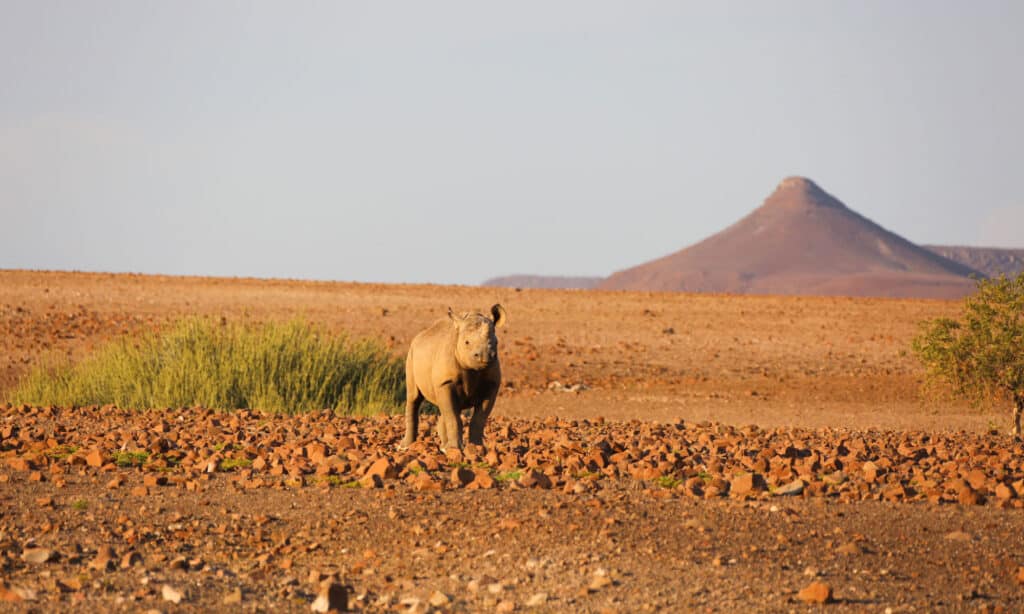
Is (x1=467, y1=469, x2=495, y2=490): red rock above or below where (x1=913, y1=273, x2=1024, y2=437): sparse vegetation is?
below

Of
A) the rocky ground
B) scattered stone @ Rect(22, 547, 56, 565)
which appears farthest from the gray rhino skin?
scattered stone @ Rect(22, 547, 56, 565)

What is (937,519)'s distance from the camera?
8.75m

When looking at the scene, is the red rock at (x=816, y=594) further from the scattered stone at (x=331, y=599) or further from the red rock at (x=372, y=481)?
the red rock at (x=372, y=481)

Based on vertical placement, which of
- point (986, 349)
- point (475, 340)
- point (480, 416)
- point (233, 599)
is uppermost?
point (475, 340)

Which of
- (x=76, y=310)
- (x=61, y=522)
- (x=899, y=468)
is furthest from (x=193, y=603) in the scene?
(x=76, y=310)

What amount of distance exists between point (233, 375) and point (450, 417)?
28.5 feet

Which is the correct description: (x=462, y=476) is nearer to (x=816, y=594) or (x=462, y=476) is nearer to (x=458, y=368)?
(x=458, y=368)

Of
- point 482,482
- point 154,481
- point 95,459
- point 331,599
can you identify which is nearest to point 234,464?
point 154,481

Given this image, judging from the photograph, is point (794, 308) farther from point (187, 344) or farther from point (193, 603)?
point (193, 603)

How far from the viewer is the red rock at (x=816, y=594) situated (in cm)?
668

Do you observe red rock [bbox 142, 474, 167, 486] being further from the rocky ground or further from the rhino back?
the rhino back

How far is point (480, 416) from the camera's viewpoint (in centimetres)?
1221

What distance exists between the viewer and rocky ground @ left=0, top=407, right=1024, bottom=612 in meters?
7.01

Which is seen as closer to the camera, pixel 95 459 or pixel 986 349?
pixel 95 459
